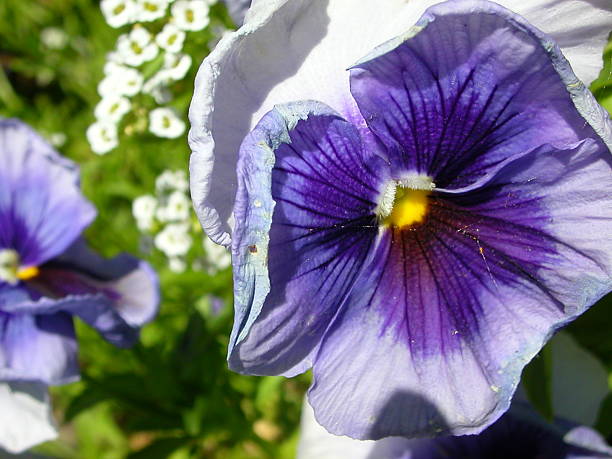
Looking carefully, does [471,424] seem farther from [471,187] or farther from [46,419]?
[46,419]

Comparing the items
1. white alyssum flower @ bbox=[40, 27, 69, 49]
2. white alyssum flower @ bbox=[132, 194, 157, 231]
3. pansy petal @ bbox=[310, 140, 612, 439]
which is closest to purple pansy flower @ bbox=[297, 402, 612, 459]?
pansy petal @ bbox=[310, 140, 612, 439]

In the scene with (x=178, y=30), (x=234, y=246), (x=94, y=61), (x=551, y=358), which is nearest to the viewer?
(x=234, y=246)

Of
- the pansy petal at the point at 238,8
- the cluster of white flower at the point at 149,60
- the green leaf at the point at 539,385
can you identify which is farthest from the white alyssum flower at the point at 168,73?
the green leaf at the point at 539,385

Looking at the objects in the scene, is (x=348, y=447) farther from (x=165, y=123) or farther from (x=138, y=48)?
(x=138, y=48)

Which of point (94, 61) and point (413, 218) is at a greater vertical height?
point (94, 61)

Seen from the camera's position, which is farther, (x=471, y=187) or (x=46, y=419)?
(x=46, y=419)

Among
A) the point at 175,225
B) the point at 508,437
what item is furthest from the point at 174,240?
the point at 508,437

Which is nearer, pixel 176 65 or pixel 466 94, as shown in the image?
pixel 466 94

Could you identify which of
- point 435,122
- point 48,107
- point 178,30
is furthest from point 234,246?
point 48,107
